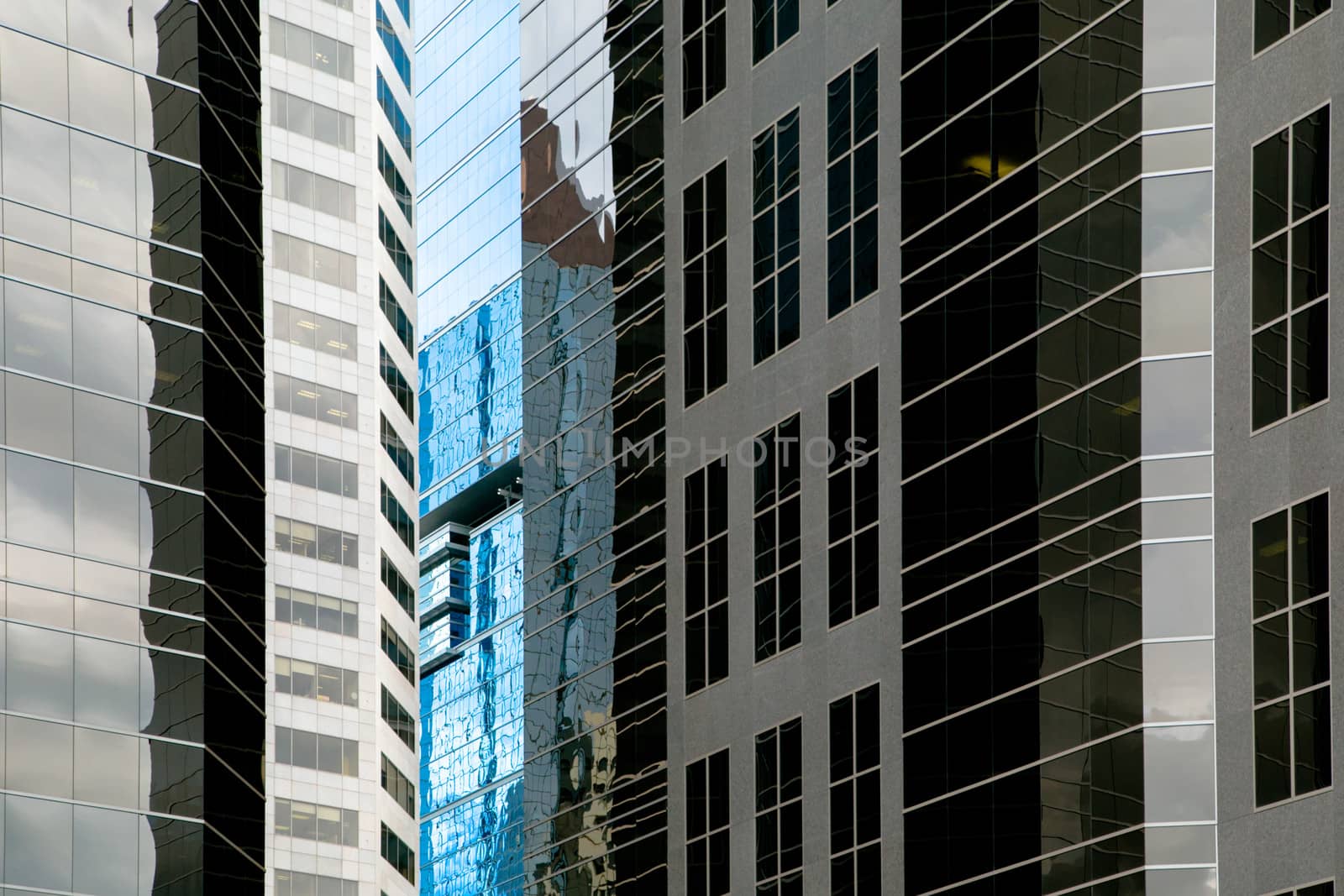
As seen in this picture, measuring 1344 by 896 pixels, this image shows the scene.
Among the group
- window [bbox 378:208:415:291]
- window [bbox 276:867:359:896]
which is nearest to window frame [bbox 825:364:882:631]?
window [bbox 276:867:359:896]

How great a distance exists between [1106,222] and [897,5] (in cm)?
1354

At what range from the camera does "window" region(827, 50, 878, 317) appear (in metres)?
70.4

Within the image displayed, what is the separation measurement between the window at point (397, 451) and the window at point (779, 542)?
63060 mm

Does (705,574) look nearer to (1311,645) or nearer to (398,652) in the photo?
(1311,645)

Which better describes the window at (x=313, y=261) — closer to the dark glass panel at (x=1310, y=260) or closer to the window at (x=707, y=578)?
the window at (x=707, y=578)

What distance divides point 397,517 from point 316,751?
59.1 feet

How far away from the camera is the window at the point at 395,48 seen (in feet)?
474

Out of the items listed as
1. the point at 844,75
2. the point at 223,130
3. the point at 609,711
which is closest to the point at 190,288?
the point at 223,130

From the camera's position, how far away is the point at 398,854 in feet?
429

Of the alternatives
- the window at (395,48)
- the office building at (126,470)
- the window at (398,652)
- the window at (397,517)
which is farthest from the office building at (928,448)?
the window at (395,48)

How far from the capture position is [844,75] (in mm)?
72375

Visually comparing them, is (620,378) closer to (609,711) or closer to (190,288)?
(609,711)

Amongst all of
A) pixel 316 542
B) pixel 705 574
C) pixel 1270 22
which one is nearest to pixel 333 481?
pixel 316 542

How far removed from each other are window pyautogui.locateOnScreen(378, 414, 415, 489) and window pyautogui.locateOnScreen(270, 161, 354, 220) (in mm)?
12863
